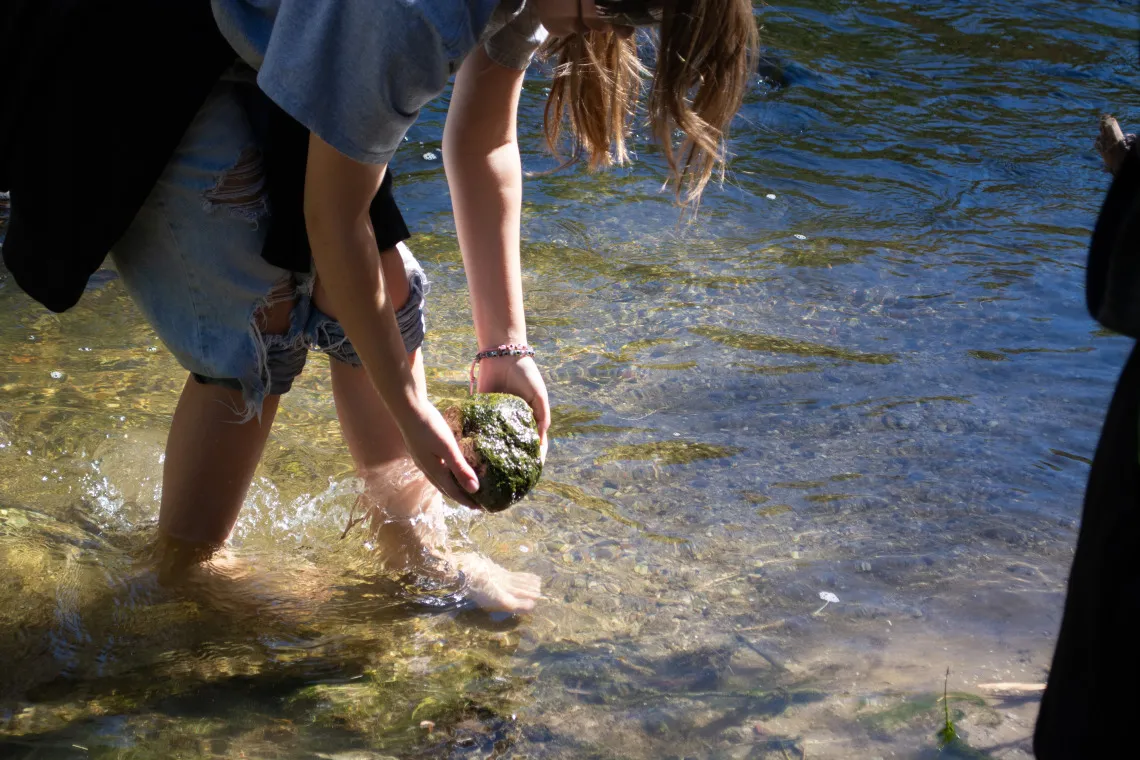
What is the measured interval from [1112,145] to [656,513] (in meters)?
2.09

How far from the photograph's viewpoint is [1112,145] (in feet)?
5.94

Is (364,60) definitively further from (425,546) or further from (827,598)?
(827,598)

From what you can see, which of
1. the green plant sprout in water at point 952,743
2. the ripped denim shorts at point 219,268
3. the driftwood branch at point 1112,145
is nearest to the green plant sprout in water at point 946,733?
the green plant sprout in water at point 952,743

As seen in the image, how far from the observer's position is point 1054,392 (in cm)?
440

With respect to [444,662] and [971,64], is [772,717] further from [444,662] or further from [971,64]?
[971,64]

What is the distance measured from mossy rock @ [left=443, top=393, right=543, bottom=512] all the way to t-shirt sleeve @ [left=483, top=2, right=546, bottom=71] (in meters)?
0.85

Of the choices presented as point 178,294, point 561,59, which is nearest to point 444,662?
point 178,294

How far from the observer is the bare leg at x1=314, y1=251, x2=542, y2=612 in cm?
306

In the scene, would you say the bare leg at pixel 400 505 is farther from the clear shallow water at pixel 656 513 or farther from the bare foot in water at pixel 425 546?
the clear shallow water at pixel 656 513

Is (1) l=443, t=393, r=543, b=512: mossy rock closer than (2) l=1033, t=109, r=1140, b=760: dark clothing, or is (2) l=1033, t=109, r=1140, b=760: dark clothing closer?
(2) l=1033, t=109, r=1140, b=760: dark clothing

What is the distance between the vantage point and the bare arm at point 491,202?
9.37 feet

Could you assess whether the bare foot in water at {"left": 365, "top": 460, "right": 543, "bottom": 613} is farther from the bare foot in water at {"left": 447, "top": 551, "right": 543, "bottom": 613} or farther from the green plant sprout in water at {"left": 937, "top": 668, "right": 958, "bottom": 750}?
the green plant sprout in water at {"left": 937, "top": 668, "right": 958, "bottom": 750}

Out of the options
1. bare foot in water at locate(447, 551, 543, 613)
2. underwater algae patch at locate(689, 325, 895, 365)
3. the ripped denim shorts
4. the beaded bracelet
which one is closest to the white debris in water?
bare foot in water at locate(447, 551, 543, 613)

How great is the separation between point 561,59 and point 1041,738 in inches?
76.0
